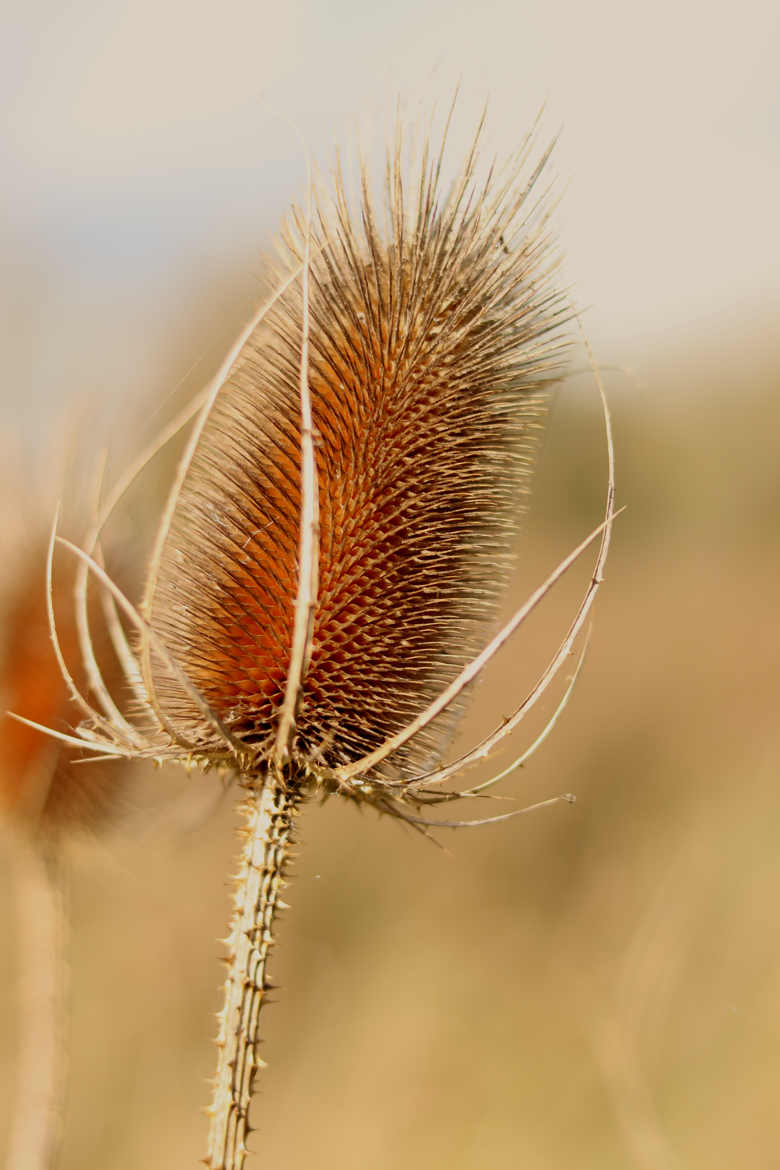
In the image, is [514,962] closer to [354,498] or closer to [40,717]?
[40,717]

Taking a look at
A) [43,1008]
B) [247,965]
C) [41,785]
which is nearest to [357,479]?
[247,965]

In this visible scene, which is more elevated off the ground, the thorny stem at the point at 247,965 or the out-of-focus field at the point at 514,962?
the thorny stem at the point at 247,965

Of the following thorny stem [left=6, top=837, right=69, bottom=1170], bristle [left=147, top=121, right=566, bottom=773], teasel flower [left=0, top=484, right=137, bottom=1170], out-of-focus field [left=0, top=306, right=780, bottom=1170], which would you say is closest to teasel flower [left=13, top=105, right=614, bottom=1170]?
bristle [left=147, top=121, right=566, bottom=773]

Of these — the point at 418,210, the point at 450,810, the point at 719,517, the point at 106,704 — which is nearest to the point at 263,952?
the point at 106,704

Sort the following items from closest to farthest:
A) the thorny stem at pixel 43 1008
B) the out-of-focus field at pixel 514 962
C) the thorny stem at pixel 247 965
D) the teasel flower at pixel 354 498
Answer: the thorny stem at pixel 247 965, the teasel flower at pixel 354 498, the thorny stem at pixel 43 1008, the out-of-focus field at pixel 514 962

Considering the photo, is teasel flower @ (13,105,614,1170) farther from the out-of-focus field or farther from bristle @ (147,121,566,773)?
the out-of-focus field

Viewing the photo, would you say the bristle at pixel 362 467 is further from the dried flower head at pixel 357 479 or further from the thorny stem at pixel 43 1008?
the thorny stem at pixel 43 1008

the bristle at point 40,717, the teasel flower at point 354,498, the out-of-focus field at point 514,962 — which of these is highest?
the teasel flower at point 354,498

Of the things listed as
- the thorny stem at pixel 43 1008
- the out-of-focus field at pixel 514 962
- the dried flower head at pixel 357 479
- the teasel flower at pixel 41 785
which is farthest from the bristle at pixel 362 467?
the thorny stem at pixel 43 1008
